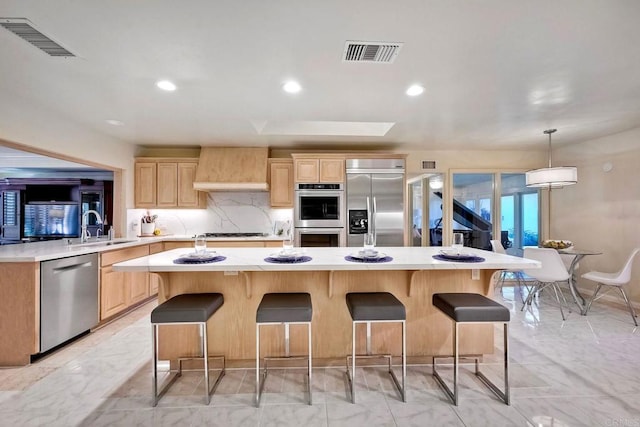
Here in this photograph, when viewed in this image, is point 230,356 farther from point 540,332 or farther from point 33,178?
point 33,178

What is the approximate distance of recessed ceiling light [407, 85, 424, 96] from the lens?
2.53 meters

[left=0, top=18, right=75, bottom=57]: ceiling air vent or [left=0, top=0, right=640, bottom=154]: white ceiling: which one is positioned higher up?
[left=0, top=0, right=640, bottom=154]: white ceiling

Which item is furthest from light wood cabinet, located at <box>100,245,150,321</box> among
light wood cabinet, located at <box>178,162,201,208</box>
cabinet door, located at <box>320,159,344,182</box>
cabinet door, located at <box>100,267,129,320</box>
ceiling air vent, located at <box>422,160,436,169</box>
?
ceiling air vent, located at <box>422,160,436,169</box>

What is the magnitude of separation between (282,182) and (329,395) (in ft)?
10.8

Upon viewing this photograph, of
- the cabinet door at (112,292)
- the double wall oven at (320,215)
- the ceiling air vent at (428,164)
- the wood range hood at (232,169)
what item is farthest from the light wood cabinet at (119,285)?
the ceiling air vent at (428,164)

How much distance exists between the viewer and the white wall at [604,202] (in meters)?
3.80

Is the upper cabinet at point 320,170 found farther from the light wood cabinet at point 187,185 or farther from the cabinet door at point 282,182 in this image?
the light wood cabinet at point 187,185

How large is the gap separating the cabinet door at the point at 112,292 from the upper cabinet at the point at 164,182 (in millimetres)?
1487

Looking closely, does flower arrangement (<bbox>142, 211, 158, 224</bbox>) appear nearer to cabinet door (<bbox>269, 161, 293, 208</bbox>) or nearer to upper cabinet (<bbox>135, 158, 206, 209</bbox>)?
upper cabinet (<bbox>135, 158, 206, 209</bbox>)

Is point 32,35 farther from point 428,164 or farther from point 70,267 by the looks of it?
point 428,164

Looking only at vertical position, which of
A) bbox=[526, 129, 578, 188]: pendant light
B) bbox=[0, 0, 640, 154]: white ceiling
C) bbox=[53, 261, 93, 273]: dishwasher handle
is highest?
bbox=[0, 0, 640, 154]: white ceiling

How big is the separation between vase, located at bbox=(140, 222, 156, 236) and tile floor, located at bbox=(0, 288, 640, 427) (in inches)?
90.8

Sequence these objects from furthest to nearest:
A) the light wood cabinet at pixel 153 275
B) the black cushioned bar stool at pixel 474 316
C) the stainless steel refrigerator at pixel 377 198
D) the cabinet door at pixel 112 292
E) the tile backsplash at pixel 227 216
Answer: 1. the tile backsplash at pixel 227 216
2. the stainless steel refrigerator at pixel 377 198
3. the light wood cabinet at pixel 153 275
4. the cabinet door at pixel 112 292
5. the black cushioned bar stool at pixel 474 316

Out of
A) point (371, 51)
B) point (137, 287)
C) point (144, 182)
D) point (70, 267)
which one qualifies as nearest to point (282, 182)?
point (144, 182)
